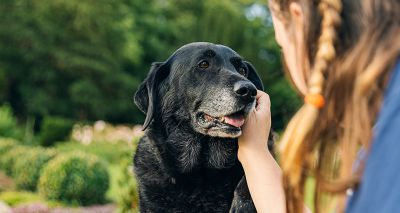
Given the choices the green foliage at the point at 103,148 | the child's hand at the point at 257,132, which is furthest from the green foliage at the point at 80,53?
the child's hand at the point at 257,132

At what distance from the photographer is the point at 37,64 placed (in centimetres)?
3306

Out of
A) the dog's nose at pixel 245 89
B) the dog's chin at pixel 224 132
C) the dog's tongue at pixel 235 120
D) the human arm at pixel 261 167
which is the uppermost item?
the dog's nose at pixel 245 89

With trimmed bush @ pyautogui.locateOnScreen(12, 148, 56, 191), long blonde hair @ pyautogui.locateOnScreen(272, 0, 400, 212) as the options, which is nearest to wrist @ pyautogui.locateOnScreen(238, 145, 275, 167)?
long blonde hair @ pyautogui.locateOnScreen(272, 0, 400, 212)

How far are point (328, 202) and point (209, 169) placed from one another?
190 centimetres

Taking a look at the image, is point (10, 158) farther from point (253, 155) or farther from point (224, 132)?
point (253, 155)

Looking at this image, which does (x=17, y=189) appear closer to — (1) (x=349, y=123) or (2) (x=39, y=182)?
(2) (x=39, y=182)

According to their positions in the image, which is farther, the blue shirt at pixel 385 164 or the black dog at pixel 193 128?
the black dog at pixel 193 128

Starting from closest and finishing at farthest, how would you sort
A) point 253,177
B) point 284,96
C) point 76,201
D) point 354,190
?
point 354,190, point 253,177, point 76,201, point 284,96

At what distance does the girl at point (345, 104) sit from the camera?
55.0 inches

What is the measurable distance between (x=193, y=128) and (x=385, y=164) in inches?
94.2

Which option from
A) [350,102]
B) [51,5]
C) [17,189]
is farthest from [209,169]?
[51,5]

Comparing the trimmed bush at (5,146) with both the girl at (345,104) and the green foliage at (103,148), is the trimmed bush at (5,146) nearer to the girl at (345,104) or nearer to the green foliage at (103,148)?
the green foliage at (103,148)

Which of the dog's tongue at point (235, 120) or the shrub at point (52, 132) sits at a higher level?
the dog's tongue at point (235, 120)

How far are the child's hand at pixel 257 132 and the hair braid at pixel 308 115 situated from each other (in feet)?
2.33
